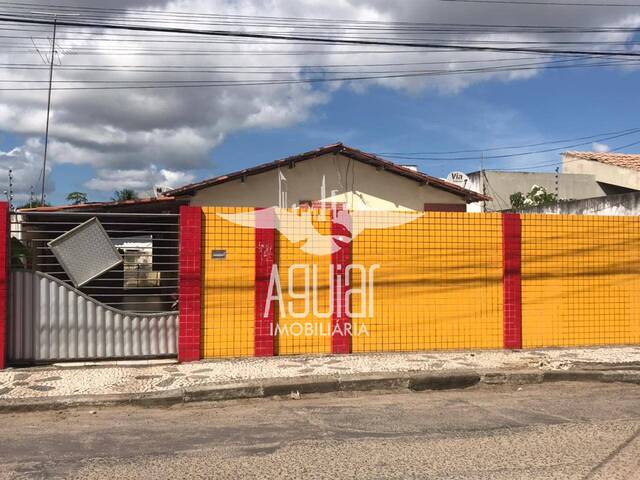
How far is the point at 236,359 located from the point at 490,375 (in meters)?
3.49

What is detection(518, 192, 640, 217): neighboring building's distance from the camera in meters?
13.5

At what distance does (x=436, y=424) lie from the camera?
5.73 m

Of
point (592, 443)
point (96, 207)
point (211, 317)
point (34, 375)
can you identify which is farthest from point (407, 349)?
point (96, 207)

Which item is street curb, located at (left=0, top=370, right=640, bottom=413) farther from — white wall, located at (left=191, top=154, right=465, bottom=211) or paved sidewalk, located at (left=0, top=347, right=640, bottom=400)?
white wall, located at (left=191, top=154, right=465, bottom=211)

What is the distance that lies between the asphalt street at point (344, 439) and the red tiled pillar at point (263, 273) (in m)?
1.56

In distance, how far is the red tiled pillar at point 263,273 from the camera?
823cm

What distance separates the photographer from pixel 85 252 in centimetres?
788

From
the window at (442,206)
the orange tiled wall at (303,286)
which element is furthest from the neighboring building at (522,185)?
the orange tiled wall at (303,286)

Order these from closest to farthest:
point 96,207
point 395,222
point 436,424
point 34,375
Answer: point 436,424
point 34,375
point 395,222
point 96,207

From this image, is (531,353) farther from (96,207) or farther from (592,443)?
(96,207)

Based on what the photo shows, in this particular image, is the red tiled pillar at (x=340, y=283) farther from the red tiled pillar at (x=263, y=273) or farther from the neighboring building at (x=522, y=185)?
the neighboring building at (x=522, y=185)

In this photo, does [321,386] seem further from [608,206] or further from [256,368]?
[608,206]

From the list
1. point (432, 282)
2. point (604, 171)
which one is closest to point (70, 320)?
point (432, 282)

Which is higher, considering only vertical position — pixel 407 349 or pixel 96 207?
pixel 96 207
